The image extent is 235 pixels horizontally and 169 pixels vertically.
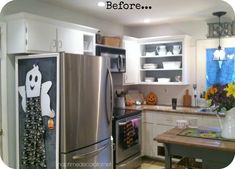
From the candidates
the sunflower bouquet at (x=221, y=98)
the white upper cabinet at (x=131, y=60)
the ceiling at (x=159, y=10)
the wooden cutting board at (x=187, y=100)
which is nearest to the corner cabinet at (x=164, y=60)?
the white upper cabinet at (x=131, y=60)

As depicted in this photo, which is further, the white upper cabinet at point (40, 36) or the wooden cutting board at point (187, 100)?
the wooden cutting board at point (187, 100)

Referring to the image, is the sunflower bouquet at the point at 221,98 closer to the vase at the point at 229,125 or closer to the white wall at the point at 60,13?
the vase at the point at 229,125

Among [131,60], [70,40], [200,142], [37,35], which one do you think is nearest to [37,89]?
[37,35]

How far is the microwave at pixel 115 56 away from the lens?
12.4ft

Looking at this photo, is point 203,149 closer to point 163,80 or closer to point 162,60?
point 163,80

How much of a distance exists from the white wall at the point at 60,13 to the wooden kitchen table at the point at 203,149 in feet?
7.05

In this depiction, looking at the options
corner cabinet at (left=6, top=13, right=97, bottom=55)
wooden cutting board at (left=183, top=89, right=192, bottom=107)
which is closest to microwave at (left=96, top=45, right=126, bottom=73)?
corner cabinet at (left=6, top=13, right=97, bottom=55)

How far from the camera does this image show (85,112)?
2.65 m

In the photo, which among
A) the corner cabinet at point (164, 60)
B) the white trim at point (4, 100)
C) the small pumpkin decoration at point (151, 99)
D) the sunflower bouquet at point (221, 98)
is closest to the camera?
the sunflower bouquet at point (221, 98)

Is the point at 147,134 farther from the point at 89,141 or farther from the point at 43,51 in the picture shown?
the point at 43,51

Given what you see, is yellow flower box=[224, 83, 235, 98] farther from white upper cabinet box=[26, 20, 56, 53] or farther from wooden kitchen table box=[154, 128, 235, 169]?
white upper cabinet box=[26, 20, 56, 53]

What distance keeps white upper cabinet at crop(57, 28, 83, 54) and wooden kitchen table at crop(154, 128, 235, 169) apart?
155cm

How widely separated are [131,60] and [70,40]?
1687 millimetres

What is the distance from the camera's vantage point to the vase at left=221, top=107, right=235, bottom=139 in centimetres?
243
